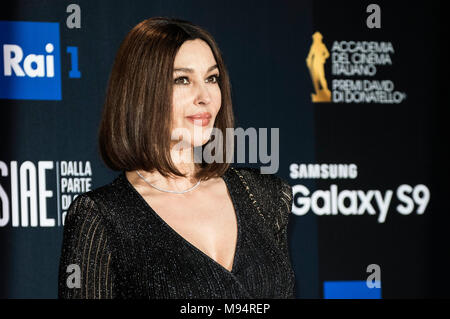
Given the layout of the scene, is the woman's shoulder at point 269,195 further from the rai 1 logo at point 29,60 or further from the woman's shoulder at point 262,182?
the rai 1 logo at point 29,60

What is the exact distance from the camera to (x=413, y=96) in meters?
2.99

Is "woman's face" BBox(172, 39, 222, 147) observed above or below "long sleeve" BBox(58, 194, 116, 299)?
above

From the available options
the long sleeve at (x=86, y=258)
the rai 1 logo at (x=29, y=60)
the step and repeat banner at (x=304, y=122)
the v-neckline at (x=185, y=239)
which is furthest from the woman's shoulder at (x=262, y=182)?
the rai 1 logo at (x=29, y=60)

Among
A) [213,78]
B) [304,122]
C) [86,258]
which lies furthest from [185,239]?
[304,122]

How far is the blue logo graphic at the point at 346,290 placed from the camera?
2.88 meters

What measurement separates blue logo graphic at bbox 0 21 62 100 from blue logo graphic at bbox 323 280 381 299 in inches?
67.3

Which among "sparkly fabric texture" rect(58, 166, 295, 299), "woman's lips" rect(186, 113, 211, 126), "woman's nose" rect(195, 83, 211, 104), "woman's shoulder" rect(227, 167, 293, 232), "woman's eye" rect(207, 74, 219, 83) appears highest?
"woman's eye" rect(207, 74, 219, 83)

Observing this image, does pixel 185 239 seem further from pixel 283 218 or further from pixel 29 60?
pixel 29 60

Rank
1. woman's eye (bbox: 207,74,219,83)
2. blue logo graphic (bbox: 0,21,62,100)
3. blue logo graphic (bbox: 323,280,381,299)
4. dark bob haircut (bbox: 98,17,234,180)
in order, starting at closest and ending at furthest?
dark bob haircut (bbox: 98,17,234,180) < woman's eye (bbox: 207,74,219,83) < blue logo graphic (bbox: 0,21,62,100) < blue logo graphic (bbox: 323,280,381,299)

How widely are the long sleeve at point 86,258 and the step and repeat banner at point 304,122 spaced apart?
1.14 m

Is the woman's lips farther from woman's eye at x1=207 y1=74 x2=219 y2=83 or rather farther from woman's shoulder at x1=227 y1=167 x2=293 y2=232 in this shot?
woman's shoulder at x1=227 y1=167 x2=293 y2=232

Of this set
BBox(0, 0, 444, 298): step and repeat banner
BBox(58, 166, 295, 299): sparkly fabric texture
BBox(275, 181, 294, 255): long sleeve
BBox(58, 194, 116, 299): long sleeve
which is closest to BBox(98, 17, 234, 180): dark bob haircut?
BBox(58, 166, 295, 299): sparkly fabric texture

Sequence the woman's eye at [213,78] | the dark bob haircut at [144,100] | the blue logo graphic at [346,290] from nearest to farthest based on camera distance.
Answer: the dark bob haircut at [144,100]
the woman's eye at [213,78]
the blue logo graphic at [346,290]

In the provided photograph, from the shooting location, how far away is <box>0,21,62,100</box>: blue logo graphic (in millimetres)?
2625
